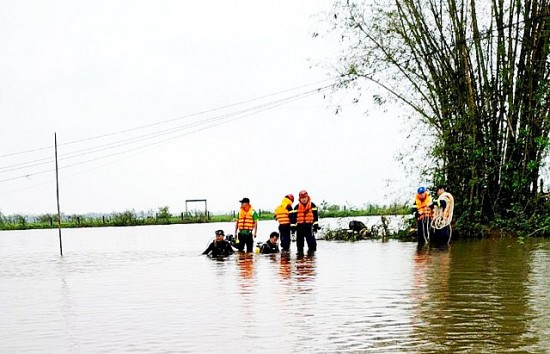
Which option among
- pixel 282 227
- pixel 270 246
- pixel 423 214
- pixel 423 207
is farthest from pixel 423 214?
pixel 270 246

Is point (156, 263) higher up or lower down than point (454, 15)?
lower down

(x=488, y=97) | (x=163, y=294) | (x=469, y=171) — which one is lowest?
(x=163, y=294)

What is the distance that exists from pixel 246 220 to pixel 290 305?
39.9 feet

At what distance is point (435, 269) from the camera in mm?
16812

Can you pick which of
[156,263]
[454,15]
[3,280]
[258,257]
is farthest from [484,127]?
[3,280]

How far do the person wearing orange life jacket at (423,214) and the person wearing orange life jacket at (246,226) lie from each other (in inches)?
191

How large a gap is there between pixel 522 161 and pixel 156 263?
13642mm

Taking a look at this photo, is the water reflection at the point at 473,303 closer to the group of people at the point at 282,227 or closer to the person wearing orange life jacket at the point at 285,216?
the group of people at the point at 282,227

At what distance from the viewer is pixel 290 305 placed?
1166 centimetres

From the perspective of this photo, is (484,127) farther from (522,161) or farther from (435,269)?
(435,269)

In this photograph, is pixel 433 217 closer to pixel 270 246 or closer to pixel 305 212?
pixel 305 212

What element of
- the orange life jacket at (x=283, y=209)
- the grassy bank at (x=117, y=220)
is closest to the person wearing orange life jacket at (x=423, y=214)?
the orange life jacket at (x=283, y=209)

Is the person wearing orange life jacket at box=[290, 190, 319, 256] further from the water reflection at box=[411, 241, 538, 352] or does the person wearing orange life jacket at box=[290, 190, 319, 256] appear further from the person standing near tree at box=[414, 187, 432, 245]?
the water reflection at box=[411, 241, 538, 352]

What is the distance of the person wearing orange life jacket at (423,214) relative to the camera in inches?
989
